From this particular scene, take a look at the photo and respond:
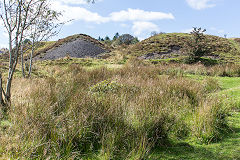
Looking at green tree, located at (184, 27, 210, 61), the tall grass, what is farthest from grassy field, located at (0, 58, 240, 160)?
green tree, located at (184, 27, 210, 61)

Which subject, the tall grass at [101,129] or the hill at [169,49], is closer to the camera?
the tall grass at [101,129]

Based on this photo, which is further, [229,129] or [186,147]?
[229,129]

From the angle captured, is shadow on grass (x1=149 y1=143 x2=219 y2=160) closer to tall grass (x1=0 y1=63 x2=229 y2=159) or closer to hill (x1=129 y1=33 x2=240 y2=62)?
tall grass (x1=0 y1=63 x2=229 y2=159)

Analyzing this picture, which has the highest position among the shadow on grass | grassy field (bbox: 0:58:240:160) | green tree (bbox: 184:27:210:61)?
green tree (bbox: 184:27:210:61)

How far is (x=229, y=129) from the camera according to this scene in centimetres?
423

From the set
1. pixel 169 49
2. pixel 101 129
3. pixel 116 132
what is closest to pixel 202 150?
pixel 116 132

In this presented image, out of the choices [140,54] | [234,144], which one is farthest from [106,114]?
[140,54]

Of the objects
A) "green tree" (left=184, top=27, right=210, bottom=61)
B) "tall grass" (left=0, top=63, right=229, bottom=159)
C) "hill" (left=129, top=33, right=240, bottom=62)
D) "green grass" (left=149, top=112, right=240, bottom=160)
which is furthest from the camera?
"hill" (left=129, top=33, right=240, bottom=62)

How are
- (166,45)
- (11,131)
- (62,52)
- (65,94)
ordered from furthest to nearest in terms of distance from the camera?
(166,45) < (62,52) < (65,94) < (11,131)

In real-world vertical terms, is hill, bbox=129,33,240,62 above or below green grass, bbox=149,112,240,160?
above

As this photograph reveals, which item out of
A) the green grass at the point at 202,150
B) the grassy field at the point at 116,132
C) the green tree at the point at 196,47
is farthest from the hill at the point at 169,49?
the green grass at the point at 202,150

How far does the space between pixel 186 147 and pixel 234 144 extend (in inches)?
34.9

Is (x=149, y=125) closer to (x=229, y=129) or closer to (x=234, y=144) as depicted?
(x=234, y=144)

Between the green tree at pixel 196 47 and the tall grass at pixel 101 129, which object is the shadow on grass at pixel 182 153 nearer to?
the tall grass at pixel 101 129
